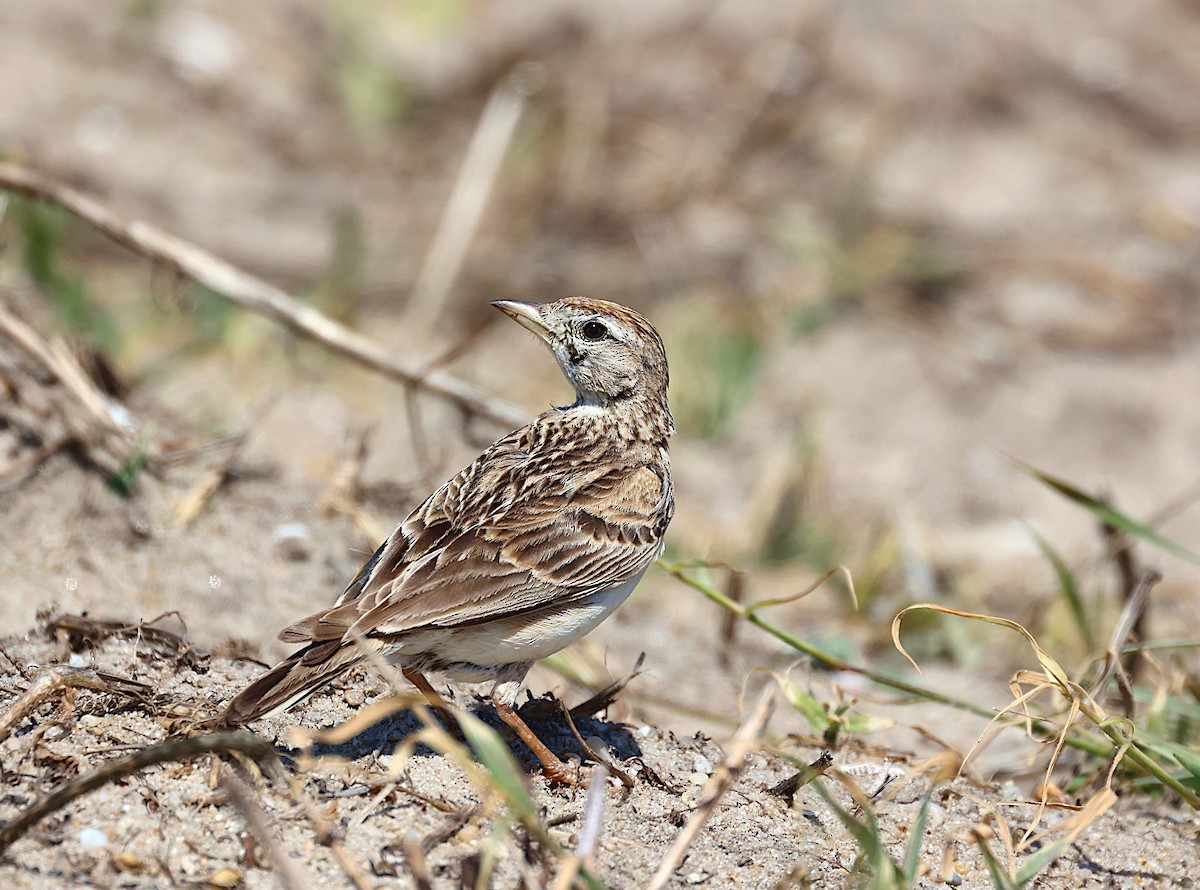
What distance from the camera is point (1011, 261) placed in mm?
8289

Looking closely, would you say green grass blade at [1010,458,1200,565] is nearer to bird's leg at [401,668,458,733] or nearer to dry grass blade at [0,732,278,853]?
bird's leg at [401,668,458,733]

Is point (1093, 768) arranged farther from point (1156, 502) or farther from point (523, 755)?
point (1156, 502)

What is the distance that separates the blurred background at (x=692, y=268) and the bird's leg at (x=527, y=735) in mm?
1051

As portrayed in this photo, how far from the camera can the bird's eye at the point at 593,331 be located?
3.91 meters

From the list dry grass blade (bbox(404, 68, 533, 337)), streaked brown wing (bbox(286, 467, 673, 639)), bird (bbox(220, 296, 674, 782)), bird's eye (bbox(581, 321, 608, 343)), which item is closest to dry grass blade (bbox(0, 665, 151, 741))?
bird (bbox(220, 296, 674, 782))

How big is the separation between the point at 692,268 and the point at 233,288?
409cm

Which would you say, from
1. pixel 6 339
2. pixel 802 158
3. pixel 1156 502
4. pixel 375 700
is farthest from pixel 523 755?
pixel 802 158

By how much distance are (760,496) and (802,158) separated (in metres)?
3.75

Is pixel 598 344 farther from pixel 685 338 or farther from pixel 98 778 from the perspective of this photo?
pixel 685 338

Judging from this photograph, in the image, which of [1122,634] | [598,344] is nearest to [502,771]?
[598,344]

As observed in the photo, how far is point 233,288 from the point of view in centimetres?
480

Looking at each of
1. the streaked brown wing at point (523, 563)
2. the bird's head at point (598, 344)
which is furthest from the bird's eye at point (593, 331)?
the streaked brown wing at point (523, 563)

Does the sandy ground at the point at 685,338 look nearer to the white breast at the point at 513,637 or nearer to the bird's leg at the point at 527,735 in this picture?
the bird's leg at the point at 527,735

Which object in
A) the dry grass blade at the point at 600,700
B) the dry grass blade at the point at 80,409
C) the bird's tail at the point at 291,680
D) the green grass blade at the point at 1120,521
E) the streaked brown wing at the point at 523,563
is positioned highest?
the dry grass blade at the point at 80,409
